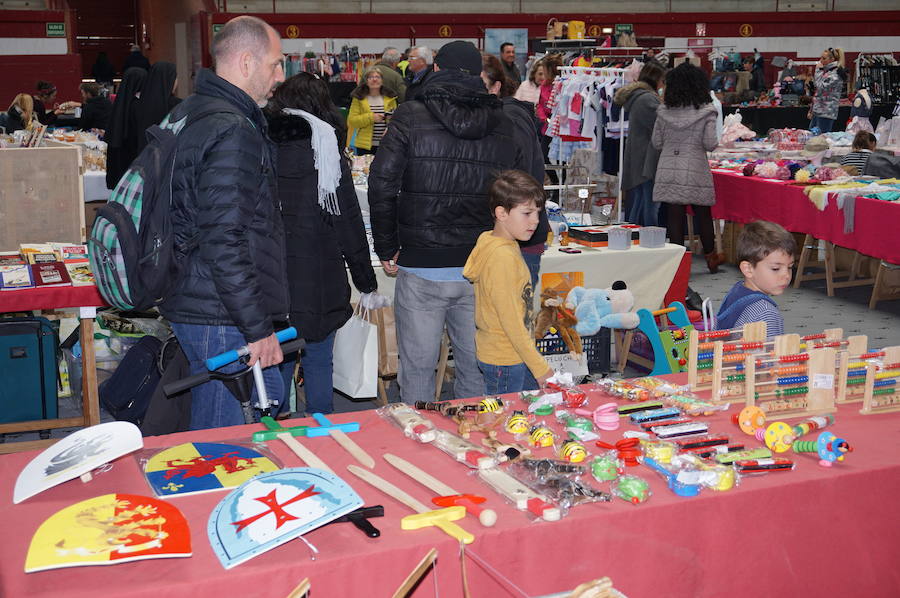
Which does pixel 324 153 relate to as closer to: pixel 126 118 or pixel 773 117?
pixel 126 118

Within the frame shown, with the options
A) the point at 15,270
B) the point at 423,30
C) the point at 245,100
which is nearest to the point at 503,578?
the point at 245,100

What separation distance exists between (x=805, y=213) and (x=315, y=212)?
485cm

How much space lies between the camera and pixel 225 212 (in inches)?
97.3

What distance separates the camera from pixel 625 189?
322 inches

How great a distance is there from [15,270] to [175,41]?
16228mm

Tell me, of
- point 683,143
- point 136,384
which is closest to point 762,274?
point 136,384

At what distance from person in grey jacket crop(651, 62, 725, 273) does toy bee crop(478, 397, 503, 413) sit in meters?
5.15

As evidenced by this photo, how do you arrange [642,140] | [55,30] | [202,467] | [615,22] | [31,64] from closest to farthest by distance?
[202,467]
[642,140]
[31,64]
[55,30]
[615,22]

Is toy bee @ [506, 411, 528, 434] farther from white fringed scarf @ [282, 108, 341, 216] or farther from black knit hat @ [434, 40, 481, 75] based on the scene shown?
black knit hat @ [434, 40, 481, 75]

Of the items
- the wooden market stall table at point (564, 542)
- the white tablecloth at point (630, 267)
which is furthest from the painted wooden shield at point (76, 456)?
the white tablecloth at point (630, 267)

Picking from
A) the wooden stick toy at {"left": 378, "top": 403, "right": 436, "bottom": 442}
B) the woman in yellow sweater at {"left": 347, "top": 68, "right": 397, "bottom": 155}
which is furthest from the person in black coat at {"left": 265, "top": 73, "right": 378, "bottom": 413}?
the woman in yellow sweater at {"left": 347, "top": 68, "right": 397, "bottom": 155}

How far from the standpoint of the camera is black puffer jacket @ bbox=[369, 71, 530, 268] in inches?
135

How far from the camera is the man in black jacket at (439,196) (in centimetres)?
344

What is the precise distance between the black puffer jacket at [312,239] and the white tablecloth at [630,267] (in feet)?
4.87
